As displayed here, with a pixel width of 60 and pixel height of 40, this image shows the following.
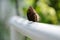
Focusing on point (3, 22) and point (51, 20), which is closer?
point (51, 20)

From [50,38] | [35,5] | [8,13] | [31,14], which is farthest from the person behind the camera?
[8,13]

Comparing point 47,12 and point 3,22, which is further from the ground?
point 47,12

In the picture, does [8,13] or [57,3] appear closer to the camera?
[57,3]

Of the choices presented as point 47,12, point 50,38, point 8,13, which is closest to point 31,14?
point 47,12

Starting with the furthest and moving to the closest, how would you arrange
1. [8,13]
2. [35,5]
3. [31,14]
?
[8,13]
[35,5]
[31,14]

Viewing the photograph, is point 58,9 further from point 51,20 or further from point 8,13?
point 8,13

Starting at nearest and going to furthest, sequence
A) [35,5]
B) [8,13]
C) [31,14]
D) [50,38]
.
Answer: [50,38] < [31,14] < [35,5] < [8,13]

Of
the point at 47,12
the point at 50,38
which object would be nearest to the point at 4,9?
the point at 47,12

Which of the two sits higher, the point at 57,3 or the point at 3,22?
the point at 57,3

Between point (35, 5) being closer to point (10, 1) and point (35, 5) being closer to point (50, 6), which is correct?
point (50, 6)
